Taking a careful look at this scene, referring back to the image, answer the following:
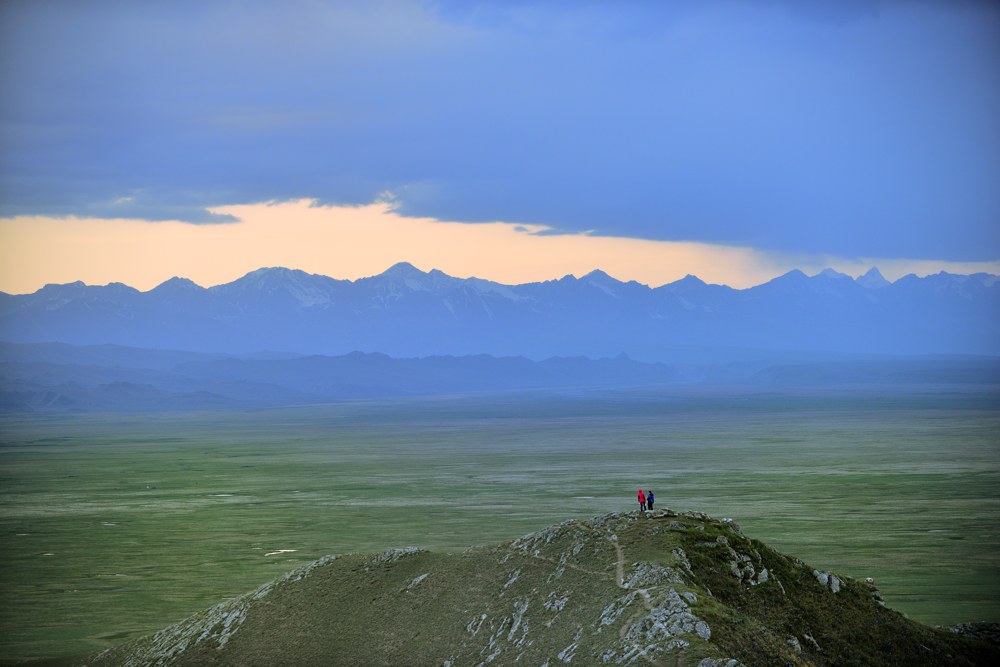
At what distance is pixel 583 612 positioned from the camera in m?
51.8

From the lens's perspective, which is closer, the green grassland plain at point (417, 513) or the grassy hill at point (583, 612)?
the grassy hill at point (583, 612)

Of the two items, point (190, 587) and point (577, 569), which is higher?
point (577, 569)

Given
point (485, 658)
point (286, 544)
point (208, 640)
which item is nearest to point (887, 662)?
point (485, 658)

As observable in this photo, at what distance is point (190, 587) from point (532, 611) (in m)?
41.1

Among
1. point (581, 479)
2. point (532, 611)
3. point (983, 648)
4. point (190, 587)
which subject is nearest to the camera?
point (532, 611)

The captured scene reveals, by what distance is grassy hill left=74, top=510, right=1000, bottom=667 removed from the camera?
48906 millimetres

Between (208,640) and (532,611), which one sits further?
(208,640)

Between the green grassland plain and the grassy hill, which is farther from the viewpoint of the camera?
the green grassland plain

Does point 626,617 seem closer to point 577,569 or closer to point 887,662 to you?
point 577,569

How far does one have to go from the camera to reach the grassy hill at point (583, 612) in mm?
48906

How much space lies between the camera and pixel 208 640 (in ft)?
200

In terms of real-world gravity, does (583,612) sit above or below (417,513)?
above

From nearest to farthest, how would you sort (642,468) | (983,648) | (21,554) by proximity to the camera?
1. (983,648)
2. (21,554)
3. (642,468)

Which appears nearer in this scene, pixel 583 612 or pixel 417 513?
pixel 583 612
